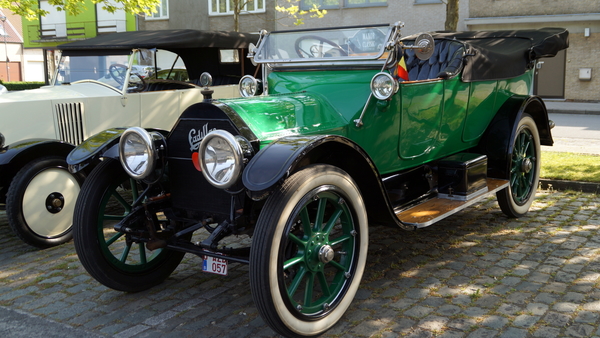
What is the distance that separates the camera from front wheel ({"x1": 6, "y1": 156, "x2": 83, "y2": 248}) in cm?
465

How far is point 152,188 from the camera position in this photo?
11.9 feet

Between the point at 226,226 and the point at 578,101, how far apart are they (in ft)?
61.7

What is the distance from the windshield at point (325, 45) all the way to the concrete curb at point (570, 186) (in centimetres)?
359

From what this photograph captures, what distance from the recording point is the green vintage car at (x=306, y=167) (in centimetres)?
294

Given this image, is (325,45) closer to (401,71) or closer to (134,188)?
(401,71)

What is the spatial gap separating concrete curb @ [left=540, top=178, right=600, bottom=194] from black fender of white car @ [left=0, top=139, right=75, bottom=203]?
5.25 metres

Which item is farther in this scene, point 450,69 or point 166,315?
point 450,69

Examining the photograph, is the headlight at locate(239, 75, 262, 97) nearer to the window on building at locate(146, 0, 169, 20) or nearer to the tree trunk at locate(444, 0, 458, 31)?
the tree trunk at locate(444, 0, 458, 31)

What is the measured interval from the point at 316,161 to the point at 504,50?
282 centimetres

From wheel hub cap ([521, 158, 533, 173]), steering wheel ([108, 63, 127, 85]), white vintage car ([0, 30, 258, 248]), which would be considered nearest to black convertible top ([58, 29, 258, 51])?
white vintage car ([0, 30, 258, 248])

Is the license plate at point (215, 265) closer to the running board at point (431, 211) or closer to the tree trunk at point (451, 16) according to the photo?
the running board at point (431, 211)

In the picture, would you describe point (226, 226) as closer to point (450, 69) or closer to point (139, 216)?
point (139, 216)

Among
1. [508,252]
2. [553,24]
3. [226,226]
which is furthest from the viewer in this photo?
[553,24]

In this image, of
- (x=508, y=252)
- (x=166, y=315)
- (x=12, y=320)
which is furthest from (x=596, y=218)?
(x=12, y=320)
